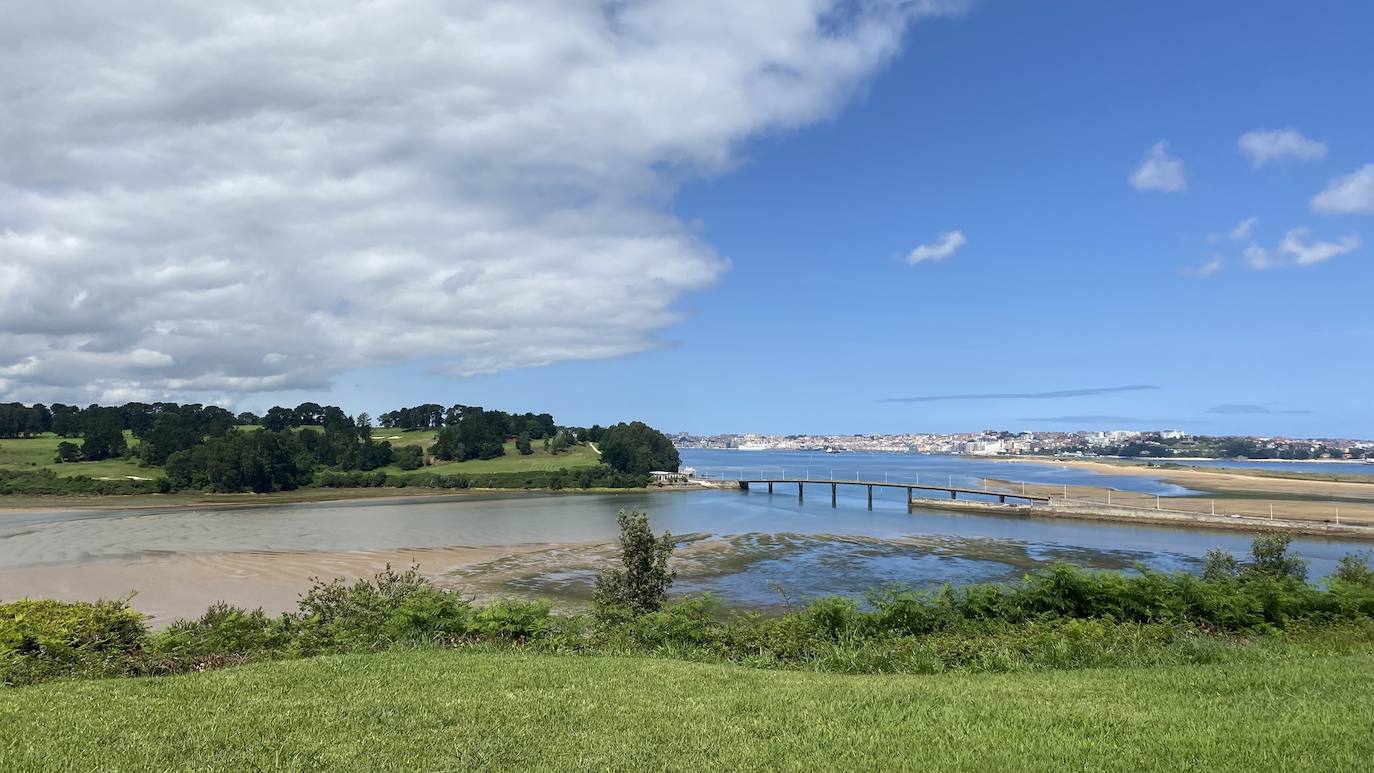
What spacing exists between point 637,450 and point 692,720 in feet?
401

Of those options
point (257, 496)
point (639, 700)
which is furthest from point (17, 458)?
point (639, 700)

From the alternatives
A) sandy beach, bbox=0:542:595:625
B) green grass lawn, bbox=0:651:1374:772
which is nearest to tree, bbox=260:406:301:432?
sandy beach, bbox=0:542:595:625

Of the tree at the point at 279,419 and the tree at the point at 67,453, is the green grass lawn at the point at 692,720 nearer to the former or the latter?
the tree at the point at 67,453

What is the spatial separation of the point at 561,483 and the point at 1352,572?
Result: 4076 inches

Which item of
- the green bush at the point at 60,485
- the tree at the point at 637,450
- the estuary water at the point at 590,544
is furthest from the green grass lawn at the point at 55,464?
the tree at the point at 637,450

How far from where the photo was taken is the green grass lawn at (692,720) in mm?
5520

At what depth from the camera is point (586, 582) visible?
36.0 m

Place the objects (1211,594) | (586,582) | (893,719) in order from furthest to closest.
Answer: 1. (586,582)
2. (1211,594)
3. (893,719)

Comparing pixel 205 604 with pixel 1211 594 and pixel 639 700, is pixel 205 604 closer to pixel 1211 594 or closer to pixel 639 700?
pixel 639 700

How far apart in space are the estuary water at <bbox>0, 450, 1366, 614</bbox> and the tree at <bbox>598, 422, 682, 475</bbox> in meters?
42.3

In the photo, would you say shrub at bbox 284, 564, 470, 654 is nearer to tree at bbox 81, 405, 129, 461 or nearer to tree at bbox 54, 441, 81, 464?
tree at bbox 54, 441, 81, 464

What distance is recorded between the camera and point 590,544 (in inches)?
2009

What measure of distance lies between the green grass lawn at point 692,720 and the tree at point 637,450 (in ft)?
381

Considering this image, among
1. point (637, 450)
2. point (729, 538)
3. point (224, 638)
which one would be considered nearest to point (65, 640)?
point (224, 638)
